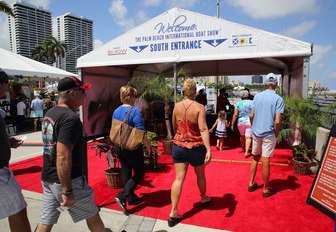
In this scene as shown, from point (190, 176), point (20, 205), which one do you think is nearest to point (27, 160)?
point (190, 176)

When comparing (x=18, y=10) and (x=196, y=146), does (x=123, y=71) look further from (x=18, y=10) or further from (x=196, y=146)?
(x=18, y=10)

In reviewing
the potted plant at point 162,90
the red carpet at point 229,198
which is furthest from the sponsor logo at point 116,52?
the red carpet at point 229,198

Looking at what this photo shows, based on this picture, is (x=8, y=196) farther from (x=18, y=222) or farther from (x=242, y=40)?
(x=242, y=40)

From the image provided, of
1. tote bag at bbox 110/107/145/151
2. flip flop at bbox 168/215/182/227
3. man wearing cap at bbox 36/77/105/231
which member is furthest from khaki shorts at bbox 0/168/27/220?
flip flop at bbox 168/215/182/227

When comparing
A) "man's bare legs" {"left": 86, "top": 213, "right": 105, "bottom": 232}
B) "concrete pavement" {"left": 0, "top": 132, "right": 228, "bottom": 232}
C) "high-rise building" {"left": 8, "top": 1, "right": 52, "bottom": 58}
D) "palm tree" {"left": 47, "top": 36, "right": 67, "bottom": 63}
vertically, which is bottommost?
"concrete pavement" {"left": 0, "top": 132, "right": 228, "bottom": 232}

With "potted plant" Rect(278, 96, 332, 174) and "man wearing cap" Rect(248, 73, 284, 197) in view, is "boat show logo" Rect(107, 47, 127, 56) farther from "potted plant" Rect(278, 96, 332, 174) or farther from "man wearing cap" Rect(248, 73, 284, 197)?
"man wearing cap" Rect(248, 73, 284, 197)

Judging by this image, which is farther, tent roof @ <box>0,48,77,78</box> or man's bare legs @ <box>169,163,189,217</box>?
tent roof @ <box>0,48,77,78</box>

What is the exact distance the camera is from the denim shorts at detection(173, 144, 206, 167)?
10.8 ft

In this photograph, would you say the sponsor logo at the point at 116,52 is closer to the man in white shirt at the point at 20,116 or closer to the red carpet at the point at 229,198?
the red carpet at the point at 229,198

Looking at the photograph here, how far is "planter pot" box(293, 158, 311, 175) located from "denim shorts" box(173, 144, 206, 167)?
8.64 ft

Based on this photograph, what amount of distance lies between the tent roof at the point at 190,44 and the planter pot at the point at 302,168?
254cm

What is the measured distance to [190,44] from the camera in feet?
22.5

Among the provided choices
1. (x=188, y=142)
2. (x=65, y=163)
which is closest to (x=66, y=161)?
(x=65, y=163)

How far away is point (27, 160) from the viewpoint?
21.9ft
